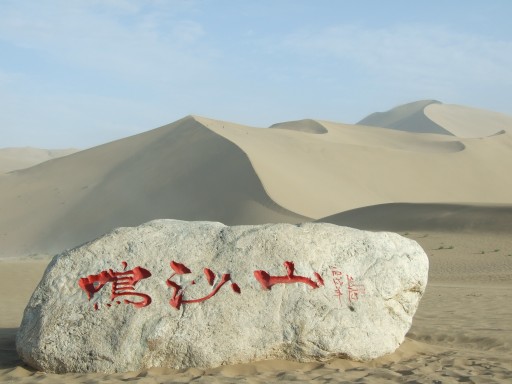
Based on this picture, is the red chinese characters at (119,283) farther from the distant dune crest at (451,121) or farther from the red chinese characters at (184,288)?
the distant dune crest at (451,121)

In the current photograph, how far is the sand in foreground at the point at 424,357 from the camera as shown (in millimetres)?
6234

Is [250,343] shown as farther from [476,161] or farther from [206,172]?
[476,161]

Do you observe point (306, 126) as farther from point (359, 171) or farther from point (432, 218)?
point (432, 218)

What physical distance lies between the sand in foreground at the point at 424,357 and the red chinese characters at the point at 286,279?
2.41 ft

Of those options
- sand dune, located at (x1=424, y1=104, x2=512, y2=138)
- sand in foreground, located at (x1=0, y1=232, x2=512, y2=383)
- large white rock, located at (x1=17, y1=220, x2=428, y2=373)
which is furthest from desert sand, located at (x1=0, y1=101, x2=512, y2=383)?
sand dune, located at (x1=424, y1=104, x2=512, y2=138)

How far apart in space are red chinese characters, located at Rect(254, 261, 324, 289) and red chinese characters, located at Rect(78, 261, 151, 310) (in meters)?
1.08

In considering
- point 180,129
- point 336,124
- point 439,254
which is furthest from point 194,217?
point 336,124

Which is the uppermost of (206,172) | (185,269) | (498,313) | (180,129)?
(180,129)

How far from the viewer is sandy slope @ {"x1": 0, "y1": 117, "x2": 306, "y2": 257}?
3684 centimetres

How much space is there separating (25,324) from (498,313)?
25.2 ft

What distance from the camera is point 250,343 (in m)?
6.48

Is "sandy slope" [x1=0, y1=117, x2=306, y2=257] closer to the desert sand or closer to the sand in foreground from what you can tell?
the desert sand

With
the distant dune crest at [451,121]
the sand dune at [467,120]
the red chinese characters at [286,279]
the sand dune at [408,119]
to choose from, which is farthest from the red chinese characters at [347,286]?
the sand dune at [408,119]

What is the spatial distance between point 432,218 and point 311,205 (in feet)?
38.2
